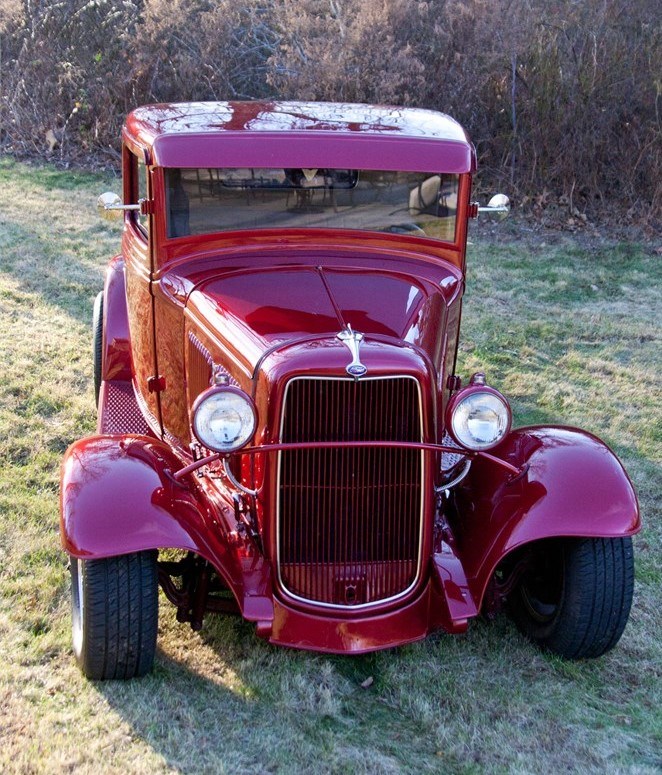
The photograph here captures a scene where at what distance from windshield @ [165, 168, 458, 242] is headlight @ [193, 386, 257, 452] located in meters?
1.16

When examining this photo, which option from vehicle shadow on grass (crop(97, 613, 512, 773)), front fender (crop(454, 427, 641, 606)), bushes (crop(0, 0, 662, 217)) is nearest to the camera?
vehicle shadow on grass (crop(97, 613, 512, 773))

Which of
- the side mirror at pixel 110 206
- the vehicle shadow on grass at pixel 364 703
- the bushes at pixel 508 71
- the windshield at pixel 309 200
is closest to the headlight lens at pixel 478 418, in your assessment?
the vehicle shadow on grass at pixel 364 703

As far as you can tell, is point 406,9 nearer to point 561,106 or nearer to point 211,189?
point 561,106

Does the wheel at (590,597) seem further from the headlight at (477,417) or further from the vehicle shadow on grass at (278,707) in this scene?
the headlight at (477,417)

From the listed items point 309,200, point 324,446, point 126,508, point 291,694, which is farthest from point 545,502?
point 309,200

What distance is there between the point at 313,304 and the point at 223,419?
0.73 meters

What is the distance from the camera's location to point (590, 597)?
326 centimetres

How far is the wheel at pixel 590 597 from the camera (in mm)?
3258

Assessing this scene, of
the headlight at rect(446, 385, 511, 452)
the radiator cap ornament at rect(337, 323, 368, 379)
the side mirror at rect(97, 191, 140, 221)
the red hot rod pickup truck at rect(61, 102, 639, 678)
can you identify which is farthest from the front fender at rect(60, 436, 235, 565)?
the side mirror at rect(97, 191, 140, 221)

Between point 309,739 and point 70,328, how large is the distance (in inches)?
177

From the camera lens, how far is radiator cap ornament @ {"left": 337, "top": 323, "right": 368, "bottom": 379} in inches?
114

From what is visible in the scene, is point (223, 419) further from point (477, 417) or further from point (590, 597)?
point (590, 597)

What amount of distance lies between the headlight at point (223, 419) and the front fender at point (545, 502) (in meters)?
0.99

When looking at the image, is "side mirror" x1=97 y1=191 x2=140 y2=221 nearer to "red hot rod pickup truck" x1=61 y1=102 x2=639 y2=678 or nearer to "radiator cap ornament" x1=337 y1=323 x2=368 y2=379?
"red hot rod pickup truck" x1=61 y1=102 x2=639 y2=678
